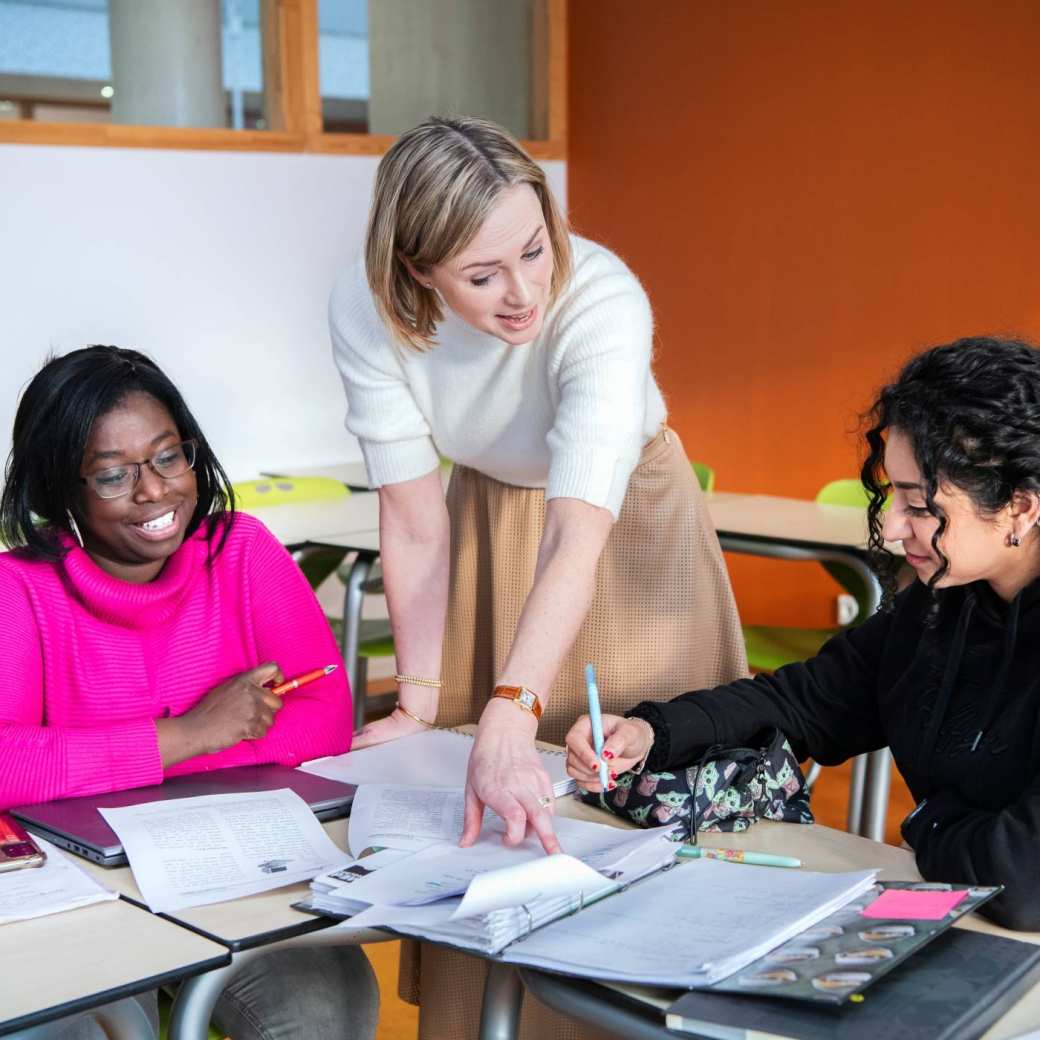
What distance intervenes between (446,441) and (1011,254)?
2.95 m

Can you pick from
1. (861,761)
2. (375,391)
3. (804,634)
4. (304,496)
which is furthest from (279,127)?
(375,391)

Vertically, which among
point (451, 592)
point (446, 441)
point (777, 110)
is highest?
point (777, 110)

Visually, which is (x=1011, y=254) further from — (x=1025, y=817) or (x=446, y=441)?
(x=1025, y=817)

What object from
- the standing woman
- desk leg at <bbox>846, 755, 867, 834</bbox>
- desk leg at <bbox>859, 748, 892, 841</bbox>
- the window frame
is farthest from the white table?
the standing woman

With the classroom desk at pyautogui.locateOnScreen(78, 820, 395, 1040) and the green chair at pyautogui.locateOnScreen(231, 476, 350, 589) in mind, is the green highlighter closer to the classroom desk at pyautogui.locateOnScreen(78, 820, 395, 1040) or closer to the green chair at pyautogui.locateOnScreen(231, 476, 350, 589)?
the classroom desk at pyautogui.locateOnScreen(78, 820, 395, 1040)

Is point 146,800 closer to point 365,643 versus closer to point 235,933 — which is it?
point 235,933

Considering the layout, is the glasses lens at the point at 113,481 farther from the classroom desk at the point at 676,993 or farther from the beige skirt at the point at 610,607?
the classroom desk at the point at 676,993

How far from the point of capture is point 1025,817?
134cm

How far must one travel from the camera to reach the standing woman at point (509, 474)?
159 cm

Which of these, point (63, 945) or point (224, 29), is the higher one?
point (224, 29)

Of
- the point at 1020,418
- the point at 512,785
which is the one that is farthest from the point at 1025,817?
the point at 512,785

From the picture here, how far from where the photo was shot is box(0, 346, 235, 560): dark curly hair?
1.82 m

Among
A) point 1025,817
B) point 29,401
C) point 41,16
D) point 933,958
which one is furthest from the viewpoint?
point 41,16

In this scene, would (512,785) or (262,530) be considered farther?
(262,530)
